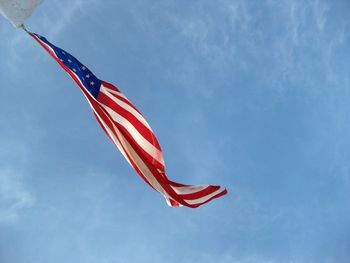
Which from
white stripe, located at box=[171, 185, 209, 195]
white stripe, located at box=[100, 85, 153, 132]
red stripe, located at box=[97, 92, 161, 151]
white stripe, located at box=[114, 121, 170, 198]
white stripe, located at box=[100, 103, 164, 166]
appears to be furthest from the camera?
white stripe, located at box=[100, 85, 153, 132]

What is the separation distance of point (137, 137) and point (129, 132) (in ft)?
1.06

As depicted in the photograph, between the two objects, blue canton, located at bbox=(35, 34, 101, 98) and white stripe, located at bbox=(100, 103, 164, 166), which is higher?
blue canton, located at bbox=(35, 34, 101, 98)

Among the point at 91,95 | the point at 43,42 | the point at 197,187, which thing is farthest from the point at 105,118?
the point at 197,187

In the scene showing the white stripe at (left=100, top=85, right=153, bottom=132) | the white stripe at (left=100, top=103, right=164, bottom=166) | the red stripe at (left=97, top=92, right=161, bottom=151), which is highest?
the white stripe at (left=100, top=85, right=153, bottom=132)

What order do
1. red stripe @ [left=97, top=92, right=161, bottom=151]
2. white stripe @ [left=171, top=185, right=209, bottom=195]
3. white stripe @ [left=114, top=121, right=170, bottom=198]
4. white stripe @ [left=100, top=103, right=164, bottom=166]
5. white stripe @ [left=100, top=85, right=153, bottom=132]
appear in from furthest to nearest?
white stripe @ [left=100, top=85, right=153, bottom=132], red stripe @ [left=97, top=92, right=161, bottom=151], white stripe @ [left=100, top=103, right=164, bottom=166], white stripe @ [left=171, top=185, right=209, bottom=195], white stripe @ [left=114, top=121, right=170, bottom=198]

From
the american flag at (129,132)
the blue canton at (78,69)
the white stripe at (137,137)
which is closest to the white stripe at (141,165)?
the american flag at (129,132)

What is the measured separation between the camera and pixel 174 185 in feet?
43.8

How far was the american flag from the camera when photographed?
41.2ft

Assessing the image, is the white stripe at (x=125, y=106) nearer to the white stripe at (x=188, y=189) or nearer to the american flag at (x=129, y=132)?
the american flag at (x=129, y=132)

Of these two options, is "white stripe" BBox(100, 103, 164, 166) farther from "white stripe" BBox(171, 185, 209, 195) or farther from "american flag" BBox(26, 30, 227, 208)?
"white stripe" BBox(171, 185, 209, 195)

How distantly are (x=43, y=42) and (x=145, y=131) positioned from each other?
4.43 m

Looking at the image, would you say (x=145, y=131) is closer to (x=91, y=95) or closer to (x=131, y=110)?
(x=131, y=110)

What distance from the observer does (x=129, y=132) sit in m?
13.9

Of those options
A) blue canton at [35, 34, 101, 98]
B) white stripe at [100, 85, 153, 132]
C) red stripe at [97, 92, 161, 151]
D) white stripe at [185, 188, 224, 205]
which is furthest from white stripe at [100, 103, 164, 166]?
white stripe at [185, 188, 224, 205]
